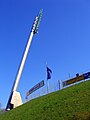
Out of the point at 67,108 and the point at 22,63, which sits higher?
the point at 22,63

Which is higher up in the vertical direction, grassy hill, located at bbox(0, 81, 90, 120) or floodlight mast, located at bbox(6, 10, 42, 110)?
floodlight mast, located at bbox(6, 10, 42, 110)

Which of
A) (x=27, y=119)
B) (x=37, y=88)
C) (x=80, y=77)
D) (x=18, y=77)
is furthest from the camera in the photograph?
(x=18, y=77)

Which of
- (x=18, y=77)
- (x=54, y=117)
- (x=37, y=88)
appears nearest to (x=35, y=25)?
(x=18, y=77)

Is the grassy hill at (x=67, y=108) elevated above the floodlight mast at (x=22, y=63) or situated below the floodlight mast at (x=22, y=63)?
below

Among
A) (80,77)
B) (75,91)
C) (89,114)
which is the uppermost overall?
(80,77)

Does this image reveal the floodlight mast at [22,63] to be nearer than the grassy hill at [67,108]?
No

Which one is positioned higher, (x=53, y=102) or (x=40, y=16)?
(x=40, y=16)

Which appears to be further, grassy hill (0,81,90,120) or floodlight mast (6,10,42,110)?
floodlight mast (6,10,42,110)

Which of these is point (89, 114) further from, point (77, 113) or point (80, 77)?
point (80, 77)

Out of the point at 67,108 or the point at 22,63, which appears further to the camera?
the point at 22,63

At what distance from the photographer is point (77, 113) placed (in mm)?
19562

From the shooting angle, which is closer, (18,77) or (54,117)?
(54,117)

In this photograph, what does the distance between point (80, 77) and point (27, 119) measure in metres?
15.8

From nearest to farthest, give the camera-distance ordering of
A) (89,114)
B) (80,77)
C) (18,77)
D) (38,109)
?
(89,114)
(38,109)
(80,77)
(18,77)
